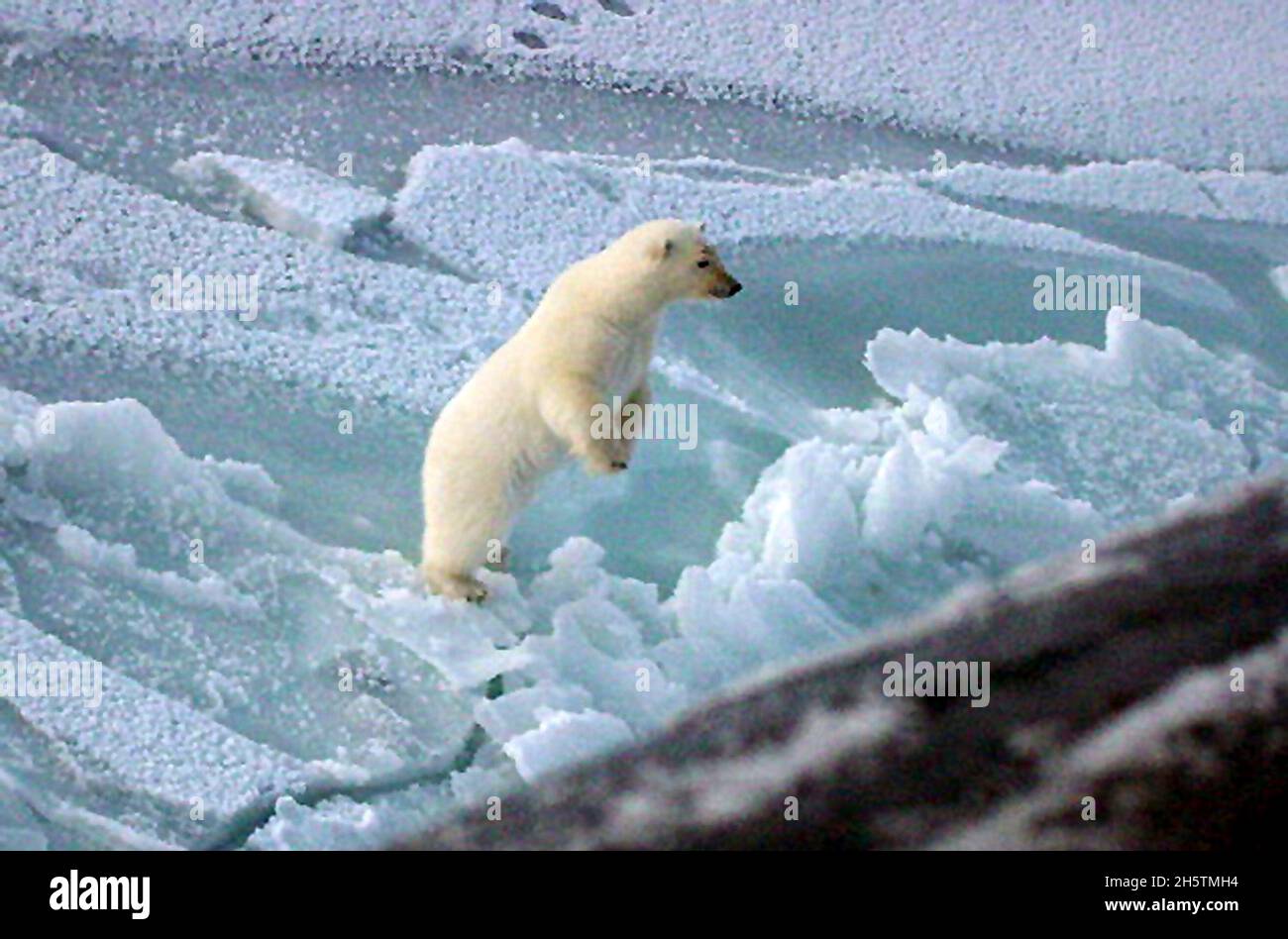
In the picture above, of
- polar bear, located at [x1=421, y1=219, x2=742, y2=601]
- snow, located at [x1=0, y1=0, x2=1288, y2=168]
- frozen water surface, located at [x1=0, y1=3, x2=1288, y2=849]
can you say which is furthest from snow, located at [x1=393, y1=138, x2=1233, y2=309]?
polar bear, located at [x1=421, y1=219, x2=742, y2=601]

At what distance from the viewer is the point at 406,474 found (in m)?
1.38

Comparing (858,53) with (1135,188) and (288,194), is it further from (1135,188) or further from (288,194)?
(288,194)

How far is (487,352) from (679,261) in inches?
12.2

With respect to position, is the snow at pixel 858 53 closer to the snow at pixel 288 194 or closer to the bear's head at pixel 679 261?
the snow at pixel 288 194

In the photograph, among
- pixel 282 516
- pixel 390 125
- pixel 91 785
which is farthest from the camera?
pixel 390 125

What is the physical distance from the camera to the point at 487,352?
148 cm

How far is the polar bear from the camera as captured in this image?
1.19 meters

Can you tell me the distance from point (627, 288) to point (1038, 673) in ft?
3.40

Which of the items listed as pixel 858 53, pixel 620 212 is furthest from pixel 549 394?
pixel 858 53

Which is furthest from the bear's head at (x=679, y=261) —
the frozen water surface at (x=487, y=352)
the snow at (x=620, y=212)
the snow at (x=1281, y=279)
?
the snow at (x=1281, y=279)

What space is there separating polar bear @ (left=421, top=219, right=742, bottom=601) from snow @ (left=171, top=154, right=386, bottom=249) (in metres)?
0.42

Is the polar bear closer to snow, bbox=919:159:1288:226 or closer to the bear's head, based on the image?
the bear's head

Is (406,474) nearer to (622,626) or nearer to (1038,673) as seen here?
(622,626)
